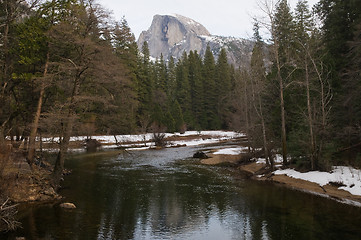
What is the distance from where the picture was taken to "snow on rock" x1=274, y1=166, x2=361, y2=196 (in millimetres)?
13836

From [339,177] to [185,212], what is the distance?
8855 millimetres

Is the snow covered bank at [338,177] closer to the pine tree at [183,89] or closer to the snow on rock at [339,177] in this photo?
the snow on rock at [339,177]

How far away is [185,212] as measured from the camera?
11797 millimetres

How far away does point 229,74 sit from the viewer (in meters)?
68.4

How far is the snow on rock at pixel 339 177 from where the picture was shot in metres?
13.8

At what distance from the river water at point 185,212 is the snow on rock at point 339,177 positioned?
1.59 metres

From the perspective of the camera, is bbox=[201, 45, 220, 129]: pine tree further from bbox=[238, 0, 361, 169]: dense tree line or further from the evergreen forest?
the evergreen forest

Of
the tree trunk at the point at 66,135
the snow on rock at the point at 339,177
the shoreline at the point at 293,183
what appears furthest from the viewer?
the tree trunk at the point at 66,135

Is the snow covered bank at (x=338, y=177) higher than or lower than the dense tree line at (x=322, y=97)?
lower

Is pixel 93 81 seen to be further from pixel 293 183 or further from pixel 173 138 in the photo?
pixel 173 138

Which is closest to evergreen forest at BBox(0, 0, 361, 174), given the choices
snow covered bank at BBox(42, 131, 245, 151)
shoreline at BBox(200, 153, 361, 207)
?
shoreline at BBox(200, 153, 361, 207)

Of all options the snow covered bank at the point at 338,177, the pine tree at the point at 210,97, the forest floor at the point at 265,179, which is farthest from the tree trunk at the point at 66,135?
the pine tree at the point at 210,97

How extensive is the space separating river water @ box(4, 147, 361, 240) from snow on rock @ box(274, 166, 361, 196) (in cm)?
159

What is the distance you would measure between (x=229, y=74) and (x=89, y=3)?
56370mm
